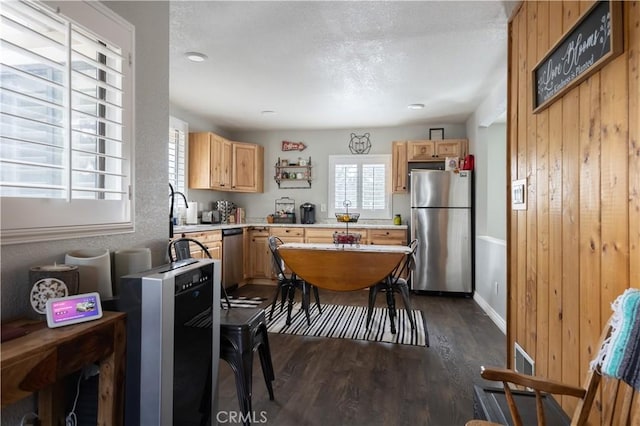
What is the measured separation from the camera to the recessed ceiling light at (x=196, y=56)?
117 inches

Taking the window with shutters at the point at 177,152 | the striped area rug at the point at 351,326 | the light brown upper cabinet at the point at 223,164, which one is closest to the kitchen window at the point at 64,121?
the striped area rug at the point at 351,326

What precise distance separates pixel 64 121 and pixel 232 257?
361 cm

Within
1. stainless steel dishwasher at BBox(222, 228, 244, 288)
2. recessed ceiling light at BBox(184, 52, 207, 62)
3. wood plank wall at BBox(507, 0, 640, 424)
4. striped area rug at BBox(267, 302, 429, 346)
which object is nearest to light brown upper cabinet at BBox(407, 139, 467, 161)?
striped area rug at BBox(267, 302, 429, 346)

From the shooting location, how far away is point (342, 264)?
3.30 m

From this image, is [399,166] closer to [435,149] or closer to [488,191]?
[435,149]

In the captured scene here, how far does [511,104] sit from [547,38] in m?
0.58

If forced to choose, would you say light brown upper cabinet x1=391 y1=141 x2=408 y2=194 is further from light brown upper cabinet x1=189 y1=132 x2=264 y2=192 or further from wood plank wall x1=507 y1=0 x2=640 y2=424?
wood plank wall x1=507 y1=0 x2=640 y2=424

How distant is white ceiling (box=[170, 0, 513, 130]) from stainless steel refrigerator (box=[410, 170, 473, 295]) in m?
0.95

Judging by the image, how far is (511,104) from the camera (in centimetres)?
228

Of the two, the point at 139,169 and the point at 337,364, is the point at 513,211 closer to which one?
the point at 337,364

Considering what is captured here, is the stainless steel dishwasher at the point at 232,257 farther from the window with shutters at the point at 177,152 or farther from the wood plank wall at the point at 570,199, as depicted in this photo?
the wood plank wall at the point at 570,199

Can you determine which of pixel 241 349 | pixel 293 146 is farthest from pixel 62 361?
pixel 293 146

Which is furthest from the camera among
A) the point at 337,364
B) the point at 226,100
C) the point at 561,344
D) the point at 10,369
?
the point at 226,100

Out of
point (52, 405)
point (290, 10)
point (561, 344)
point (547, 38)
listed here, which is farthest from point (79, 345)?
point (547, 38)
